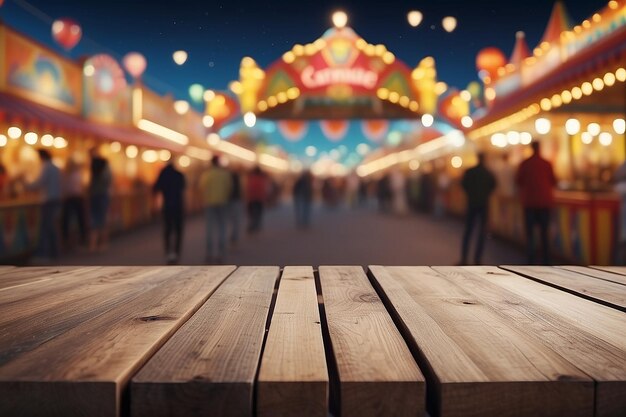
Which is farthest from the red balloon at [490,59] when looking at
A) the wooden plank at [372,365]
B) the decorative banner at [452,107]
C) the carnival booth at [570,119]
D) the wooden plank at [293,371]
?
the wooden plank at [293,371]

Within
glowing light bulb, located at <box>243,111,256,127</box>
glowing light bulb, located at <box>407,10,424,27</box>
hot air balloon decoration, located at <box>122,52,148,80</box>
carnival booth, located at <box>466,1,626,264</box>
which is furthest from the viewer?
hot air balloon decoration, located at <box>122,52,148,80</box>

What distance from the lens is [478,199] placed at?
752cm

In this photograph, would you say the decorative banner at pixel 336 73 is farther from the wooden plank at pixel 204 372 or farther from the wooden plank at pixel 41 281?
the wooden plank at pixel 204 372

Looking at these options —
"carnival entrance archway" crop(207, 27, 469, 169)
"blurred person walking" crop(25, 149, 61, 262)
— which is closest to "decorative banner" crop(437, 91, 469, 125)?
"carnival entrance archway" crop(207, 27, 469, 169)

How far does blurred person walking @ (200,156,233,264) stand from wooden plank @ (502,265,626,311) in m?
5.90

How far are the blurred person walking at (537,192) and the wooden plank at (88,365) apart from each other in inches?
247

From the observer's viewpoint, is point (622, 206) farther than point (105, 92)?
No

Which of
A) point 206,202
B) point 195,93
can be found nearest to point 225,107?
point 195,93

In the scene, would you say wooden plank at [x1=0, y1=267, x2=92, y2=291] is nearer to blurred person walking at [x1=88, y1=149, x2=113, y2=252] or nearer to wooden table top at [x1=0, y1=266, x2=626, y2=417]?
wooden table top at [x1=0, y1=266, x2=626, y2=417]

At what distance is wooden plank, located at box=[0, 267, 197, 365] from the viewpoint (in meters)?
1.21

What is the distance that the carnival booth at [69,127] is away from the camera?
8.46m

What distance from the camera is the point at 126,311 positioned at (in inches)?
56.7

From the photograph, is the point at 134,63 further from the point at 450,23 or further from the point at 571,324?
the point at 571,324

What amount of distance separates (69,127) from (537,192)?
7.75 meters
